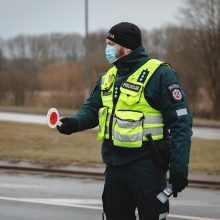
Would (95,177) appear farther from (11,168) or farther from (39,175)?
(11,168)

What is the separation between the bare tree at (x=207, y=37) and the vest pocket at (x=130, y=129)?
36519mm

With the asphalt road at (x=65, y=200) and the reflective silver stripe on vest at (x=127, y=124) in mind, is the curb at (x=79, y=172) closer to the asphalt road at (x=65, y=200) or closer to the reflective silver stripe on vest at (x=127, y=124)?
the asphalt road at (x=65, y=200)

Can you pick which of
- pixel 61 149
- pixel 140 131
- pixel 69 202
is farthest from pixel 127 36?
pixel 61 149

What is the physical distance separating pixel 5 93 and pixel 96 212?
111 feet

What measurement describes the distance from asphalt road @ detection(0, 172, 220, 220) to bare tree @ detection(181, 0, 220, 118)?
3157cm

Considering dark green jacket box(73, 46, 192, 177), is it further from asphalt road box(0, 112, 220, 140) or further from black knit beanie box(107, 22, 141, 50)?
asphalt road box(0, 112, 220, 140)

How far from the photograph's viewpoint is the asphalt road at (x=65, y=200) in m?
6.66

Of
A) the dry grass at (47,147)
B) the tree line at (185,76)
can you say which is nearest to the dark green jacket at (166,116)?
the dry grass at (47,147)

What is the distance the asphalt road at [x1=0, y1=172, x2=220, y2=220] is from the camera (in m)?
6.66

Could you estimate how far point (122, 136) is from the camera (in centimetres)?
362

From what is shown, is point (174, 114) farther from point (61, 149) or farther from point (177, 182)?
point (61, 149)

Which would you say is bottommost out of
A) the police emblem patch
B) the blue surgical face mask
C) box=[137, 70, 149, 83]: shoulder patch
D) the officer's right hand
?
the officer's right hand

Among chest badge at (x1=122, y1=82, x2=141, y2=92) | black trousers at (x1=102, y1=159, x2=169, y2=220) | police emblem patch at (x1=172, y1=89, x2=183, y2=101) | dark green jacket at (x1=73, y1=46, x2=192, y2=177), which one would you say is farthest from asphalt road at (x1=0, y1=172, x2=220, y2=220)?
police emblem patch at (x1=172, y1=89, x2=183, y2=101)

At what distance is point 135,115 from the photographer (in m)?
3.60
